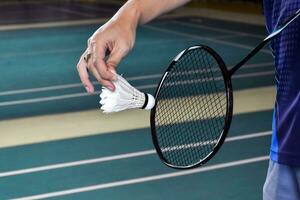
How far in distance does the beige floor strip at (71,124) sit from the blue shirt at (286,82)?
3572 mm

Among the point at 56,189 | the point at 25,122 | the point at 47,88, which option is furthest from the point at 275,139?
the point at 47,88

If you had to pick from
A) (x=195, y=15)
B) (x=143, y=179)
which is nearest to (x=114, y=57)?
(x=143, y=179)

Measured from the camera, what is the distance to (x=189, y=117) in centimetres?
153

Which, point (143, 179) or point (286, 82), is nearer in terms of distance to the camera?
point (286, 82)

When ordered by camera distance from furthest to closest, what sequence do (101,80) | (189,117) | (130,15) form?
(189,117)
(130,15)
(101,80)

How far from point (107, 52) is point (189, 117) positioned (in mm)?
462

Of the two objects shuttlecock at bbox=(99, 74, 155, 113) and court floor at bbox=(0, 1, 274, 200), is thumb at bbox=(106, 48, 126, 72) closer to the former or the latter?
shuttlecock at bbox=(99, 74, 155, 113)

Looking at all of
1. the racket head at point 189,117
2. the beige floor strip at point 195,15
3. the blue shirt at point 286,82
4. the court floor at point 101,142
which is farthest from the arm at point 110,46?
the beige floor strip at point 195,15

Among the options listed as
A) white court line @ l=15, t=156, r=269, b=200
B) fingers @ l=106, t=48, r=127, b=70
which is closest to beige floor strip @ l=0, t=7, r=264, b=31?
white court line @ l=15, t=156, r=269, b=200

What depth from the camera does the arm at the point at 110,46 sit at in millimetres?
1083

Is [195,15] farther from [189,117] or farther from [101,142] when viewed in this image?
[189,117]

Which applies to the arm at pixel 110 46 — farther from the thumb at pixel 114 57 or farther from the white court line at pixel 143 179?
the white court line at pixel 143 179

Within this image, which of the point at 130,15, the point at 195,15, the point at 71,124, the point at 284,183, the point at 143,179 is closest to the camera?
the point at 130,15

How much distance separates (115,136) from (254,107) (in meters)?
1.56
